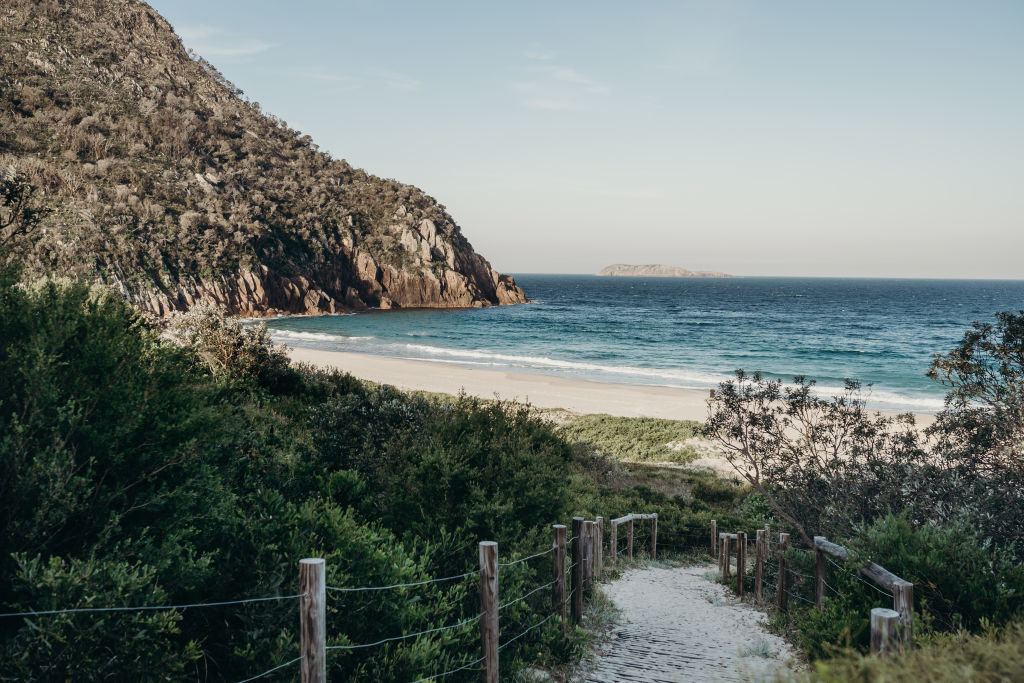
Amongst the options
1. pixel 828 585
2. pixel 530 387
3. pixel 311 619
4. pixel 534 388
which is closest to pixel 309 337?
pixel 530 387

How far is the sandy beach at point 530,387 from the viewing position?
32.1 metres

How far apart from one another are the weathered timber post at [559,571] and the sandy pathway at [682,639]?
66 centimetres

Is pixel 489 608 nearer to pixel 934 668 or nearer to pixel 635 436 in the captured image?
pixel 934 668

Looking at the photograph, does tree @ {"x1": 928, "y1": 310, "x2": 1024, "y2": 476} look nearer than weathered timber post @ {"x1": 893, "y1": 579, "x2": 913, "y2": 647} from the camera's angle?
No

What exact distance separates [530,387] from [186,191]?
2140 inches

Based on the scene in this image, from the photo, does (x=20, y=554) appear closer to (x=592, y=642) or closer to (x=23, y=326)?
(x=23, y=326)

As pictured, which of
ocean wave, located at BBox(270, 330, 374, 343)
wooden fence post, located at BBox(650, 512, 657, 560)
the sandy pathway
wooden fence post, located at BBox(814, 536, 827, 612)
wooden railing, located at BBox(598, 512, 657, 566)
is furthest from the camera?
ocean wave, located at BBox(270, 330, 374, 343)

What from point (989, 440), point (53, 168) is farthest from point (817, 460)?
point (53, 168)

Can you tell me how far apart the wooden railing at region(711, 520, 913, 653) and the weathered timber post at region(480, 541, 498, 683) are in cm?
287

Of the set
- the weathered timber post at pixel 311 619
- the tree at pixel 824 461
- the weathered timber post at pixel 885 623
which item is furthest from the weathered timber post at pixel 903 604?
the weathered timber post at pixel 311 619

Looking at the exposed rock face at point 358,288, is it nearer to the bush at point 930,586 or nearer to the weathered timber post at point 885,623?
the bush at point 930,586

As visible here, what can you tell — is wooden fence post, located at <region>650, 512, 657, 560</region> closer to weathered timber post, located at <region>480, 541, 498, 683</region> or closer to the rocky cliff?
weathered timber post, located at <region>480, 541, 498, 683</region>

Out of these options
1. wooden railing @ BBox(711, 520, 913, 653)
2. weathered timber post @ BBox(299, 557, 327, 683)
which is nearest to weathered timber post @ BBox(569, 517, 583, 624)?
wooden railing @ BBox(711, 520, 913, 653)

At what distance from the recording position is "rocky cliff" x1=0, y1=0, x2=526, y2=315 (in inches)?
2320
